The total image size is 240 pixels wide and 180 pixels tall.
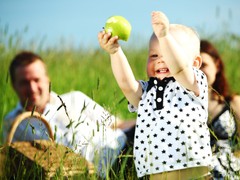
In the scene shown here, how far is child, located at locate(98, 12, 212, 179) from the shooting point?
2309mm

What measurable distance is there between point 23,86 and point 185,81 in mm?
2996

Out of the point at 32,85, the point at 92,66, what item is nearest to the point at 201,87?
the point at 32,85

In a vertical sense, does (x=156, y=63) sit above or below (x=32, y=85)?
below

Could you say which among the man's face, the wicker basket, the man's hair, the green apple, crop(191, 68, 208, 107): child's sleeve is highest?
the man's hair

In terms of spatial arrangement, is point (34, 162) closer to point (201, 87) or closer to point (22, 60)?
point (201, 87)

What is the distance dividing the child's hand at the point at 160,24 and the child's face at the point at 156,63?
202 millimetres

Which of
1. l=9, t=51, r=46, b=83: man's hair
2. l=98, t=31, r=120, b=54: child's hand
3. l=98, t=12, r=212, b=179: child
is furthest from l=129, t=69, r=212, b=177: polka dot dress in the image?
l=9, t=51, r=46, b=83: man's hair

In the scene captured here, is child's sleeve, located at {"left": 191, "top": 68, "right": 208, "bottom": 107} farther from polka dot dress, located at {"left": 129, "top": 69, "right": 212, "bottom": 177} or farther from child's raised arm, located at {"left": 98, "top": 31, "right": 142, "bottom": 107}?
child's raised arm, located at {"left": 98, "top": 31, "right": 142, "bottom": 107}

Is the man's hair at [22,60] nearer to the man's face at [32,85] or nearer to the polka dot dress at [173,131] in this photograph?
the man's face at [32,85]

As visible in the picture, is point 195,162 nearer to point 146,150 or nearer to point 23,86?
point 146,150

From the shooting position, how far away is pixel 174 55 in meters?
2.24

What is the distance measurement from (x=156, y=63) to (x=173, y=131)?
0.33 meters

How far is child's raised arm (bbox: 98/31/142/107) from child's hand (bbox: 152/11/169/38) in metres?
0.26

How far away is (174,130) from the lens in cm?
234
